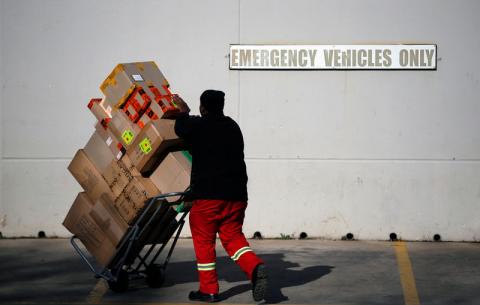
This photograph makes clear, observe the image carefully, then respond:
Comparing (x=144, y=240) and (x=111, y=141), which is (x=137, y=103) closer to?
(x=111, y=141)

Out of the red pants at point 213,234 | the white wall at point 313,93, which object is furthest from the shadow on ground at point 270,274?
the white wall at point 313,93

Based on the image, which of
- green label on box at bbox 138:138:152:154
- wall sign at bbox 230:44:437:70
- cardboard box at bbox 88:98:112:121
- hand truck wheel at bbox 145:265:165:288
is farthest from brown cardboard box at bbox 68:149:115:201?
wall sign at bbox 230:44:437:70

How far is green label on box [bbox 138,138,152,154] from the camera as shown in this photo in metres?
8.32

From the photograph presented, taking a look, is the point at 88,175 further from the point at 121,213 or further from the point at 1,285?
the point at 1,285

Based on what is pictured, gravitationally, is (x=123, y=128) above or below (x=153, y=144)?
above

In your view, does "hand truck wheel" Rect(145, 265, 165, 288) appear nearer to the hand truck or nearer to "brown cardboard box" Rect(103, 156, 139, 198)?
the hand truck

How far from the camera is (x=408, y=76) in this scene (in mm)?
11805

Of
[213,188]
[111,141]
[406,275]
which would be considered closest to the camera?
[213,188]

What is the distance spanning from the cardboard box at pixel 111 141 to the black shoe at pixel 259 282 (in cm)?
157

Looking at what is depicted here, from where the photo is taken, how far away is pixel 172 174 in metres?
8.45

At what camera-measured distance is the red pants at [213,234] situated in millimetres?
8164

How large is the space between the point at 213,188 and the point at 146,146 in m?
0.67

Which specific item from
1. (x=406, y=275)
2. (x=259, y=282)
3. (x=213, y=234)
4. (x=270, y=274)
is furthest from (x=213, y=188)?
(x=406, y=275)

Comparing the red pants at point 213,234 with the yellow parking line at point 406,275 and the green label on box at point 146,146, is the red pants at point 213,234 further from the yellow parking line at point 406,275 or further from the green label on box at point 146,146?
the yellow parking line at point 406,275
